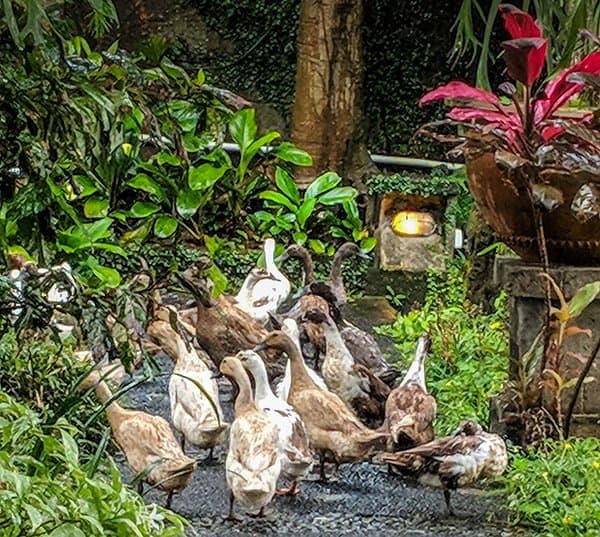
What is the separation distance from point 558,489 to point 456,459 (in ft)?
1.13

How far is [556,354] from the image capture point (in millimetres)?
4070

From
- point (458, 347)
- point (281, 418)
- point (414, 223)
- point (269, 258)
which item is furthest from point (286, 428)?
point (414, 223)

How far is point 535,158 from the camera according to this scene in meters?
3.96

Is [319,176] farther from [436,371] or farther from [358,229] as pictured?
[436,371]

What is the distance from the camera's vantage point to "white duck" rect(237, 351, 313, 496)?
376cm

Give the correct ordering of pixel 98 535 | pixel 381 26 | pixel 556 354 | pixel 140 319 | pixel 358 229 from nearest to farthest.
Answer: pixel 98 535 → pixel 140 319 → pixel 556 354 → pixel 358 229 → pixel 381 26

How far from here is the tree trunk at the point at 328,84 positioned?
8.55 metres

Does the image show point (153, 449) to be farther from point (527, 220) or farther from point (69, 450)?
point (527, 220)

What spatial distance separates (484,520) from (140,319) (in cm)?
183

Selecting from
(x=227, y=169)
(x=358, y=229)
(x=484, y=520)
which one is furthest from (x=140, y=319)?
(x=358, y=229)

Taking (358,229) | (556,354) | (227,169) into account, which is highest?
(227,169)

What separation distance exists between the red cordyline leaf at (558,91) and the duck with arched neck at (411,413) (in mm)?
1116

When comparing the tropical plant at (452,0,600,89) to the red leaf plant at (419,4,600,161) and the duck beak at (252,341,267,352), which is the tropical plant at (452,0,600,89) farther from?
the duck beak at (252,341,267,352)

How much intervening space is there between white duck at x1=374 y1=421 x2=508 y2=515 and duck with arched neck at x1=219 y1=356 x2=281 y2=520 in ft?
1.84
